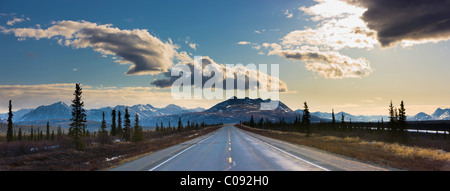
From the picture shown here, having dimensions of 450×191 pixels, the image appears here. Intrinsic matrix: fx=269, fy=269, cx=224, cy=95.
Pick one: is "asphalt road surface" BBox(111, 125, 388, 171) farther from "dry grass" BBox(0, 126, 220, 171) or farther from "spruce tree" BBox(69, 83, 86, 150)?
"spruce tree" BBox(69, 83, 86, 150)

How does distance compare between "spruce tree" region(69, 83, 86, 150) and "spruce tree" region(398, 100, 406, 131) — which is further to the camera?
"spruce tree" region(398, 100, 406, 131)

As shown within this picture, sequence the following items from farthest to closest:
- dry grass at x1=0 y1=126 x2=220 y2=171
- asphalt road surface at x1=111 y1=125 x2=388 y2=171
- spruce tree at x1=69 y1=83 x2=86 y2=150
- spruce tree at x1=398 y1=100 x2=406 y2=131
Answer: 1. spruce tree at x1=398 y1=100 x2=406 y2=131
2. spruce tree at x1=69 y1=83 x2=86 y2=150
3. dry grass at x1=0 y1=126 x2=220 y2=171
4. asphalt road surface at x1=111 y1=125 x2=388 y2=171

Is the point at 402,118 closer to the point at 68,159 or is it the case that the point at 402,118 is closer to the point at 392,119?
the point at 392,119

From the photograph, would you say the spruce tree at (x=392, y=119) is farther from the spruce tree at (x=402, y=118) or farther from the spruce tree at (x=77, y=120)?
the spruce tree at (x=77, y=120)

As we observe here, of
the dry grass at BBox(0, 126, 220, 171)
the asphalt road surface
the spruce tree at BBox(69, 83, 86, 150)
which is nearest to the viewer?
the asphalt road surface

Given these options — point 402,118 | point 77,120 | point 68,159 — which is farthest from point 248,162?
point 402,118

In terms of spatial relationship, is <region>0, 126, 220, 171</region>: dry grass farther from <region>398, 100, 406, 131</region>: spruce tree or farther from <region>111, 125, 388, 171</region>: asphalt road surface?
<region>398, 100, 406, 131</region>: spruce tree

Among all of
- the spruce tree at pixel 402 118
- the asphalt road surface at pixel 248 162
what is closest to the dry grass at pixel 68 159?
the asphalt road surface at pixel 248 162

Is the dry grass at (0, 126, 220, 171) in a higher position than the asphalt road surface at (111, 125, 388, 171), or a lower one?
lower

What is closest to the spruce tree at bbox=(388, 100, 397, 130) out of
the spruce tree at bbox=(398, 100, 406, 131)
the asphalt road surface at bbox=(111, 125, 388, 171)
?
the spruce tree at bbox=(398, 100, 406, 131)
